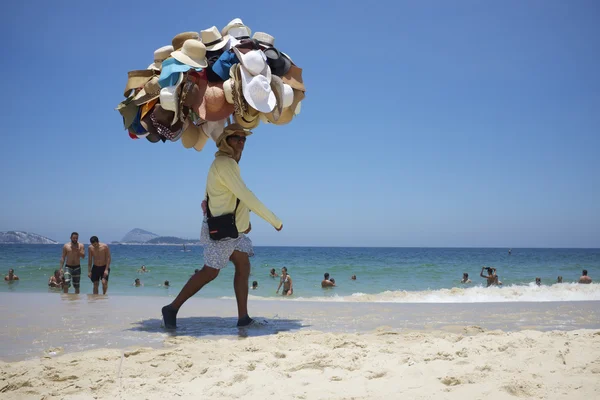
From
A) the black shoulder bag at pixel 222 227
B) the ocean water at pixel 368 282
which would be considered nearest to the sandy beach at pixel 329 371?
the black shoulder bag at pixel 222 227

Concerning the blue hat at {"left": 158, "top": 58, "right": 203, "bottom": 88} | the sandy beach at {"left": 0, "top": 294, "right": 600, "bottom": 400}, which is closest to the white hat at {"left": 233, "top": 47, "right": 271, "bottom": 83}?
the blue hat at {"left": 158, "top": 58, "right": 203, "bottom": 88}

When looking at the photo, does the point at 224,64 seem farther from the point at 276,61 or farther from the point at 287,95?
the point at 287,95

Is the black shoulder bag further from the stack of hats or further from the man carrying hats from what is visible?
the stack of hats

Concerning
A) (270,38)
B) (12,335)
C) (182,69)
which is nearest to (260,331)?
(12,335)

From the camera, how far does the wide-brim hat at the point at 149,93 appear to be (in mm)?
4328

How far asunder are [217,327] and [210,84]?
2.46 m

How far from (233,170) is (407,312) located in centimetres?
296

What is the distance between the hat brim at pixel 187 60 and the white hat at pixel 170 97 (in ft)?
0.56

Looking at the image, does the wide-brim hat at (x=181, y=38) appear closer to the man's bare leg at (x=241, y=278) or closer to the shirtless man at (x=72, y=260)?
the man's bare leg at (x=241, y=278)

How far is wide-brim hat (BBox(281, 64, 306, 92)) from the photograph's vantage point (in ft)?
15.4

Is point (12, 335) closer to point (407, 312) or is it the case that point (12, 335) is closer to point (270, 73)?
point (270, 73)

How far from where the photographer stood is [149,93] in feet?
14.3

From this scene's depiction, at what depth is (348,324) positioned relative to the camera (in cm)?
486

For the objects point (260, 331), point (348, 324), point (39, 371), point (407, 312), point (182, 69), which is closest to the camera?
point (39, 371)
